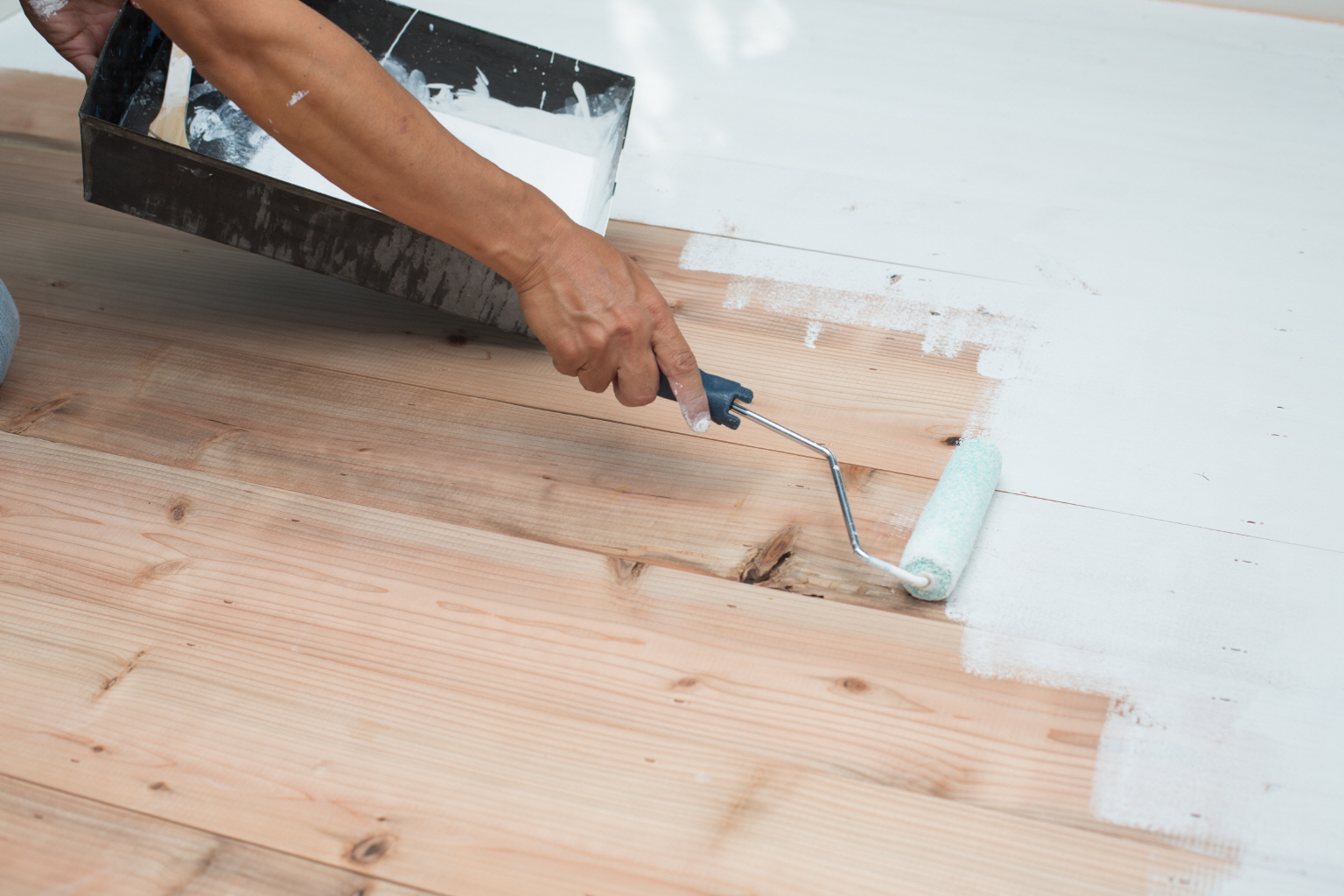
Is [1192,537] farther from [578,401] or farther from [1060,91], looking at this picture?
[1060,91]

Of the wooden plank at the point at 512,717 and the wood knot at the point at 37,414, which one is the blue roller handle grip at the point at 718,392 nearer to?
the wooden plank at the point at 512,717

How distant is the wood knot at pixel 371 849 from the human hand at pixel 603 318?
0.48m

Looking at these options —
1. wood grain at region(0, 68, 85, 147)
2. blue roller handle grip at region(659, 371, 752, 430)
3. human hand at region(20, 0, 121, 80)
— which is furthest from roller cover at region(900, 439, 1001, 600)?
wood grain at region(0, 68, 85, 147)

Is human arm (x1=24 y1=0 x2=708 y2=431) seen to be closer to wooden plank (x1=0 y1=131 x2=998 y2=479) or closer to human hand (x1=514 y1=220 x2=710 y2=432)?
human hand (x1=514 y1=220 x2=710 y2=432)

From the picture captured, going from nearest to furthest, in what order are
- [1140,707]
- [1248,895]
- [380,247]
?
[1248,895] → [1140,707] → [380,247]

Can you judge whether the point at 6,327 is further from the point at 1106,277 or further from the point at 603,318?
the point at 1106,277

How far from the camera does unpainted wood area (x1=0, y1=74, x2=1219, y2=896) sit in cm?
82

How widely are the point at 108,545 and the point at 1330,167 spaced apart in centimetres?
193

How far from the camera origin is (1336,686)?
0.93 m

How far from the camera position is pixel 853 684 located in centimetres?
Answer: 94

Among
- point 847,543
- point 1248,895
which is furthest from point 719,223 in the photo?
point 1248,895

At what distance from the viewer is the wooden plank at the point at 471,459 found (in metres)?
1.08

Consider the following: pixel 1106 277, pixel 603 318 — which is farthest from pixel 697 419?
pixel 1106 277

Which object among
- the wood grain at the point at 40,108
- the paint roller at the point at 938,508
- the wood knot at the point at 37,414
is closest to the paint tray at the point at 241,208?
the wood knot at the point at 37,414
